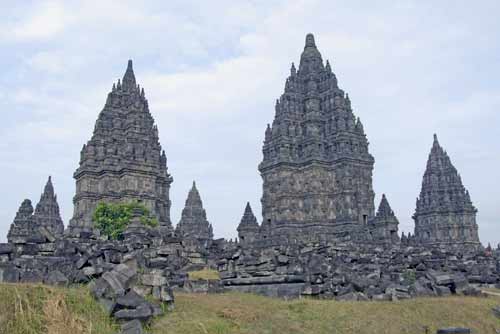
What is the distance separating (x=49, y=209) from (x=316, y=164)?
116 ft

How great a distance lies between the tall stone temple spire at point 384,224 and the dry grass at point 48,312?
133 ft

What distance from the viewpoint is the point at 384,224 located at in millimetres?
50625

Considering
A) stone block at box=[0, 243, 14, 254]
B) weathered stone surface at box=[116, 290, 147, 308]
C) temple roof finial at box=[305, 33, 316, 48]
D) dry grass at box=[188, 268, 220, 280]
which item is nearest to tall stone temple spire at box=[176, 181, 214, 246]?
temple roof finial at box=[305, 33, 316, 48]

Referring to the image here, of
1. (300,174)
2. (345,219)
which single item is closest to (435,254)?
(345,219)

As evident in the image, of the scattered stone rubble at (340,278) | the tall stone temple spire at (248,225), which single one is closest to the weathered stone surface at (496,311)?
the scattered stone rubble at (340,278)

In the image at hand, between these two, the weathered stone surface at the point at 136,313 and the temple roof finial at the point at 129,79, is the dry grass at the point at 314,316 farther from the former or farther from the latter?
the temple roof finial at the point at 129,79

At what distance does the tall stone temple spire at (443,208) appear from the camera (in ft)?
221

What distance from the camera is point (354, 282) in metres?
15.5

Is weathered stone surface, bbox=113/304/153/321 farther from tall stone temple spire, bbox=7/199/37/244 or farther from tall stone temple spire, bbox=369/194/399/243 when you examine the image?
tall stone temple spire, bbox=369/194/399/243

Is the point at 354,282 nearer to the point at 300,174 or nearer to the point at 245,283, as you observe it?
the point at 245,283

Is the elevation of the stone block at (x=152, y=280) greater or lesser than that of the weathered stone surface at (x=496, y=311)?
greater

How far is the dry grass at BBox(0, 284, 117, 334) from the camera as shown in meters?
9.47

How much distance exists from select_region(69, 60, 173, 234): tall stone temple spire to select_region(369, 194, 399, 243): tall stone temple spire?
21.8 metres

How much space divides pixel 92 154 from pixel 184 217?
627 inches
